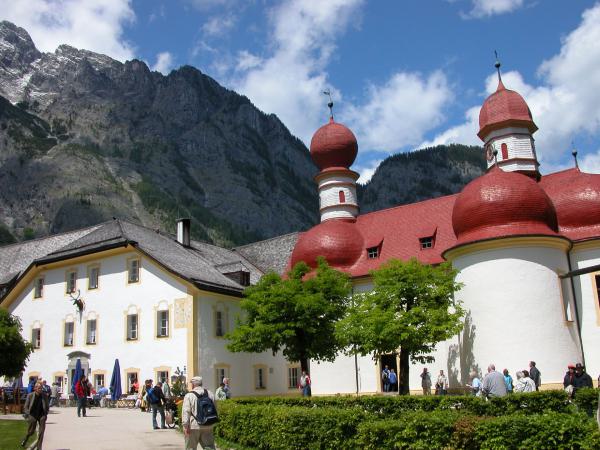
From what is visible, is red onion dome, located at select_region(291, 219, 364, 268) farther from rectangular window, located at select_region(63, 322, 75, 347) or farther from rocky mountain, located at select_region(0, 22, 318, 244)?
rocky mountain, located at select_region(0, 22, 318, 244)

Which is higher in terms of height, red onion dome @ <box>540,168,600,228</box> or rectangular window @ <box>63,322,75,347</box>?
red onion dome @ <box>540,168,600,228</box>

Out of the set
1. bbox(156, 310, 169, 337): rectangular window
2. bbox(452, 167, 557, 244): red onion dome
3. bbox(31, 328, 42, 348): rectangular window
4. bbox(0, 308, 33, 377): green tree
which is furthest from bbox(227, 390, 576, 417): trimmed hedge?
bbox(31, 328, 42, 348): rectangular window

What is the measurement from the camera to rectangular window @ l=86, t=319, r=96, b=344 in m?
34.9

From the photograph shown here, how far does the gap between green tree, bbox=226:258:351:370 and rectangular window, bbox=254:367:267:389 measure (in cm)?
739

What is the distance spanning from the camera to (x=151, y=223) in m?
135

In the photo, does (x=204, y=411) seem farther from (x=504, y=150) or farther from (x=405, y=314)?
(x=504, y=150)

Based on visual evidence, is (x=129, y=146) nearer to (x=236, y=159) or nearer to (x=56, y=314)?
(x=236, y=159)

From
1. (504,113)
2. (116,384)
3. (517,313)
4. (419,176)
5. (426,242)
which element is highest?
(419,176)

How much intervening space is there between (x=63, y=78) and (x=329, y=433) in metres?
200

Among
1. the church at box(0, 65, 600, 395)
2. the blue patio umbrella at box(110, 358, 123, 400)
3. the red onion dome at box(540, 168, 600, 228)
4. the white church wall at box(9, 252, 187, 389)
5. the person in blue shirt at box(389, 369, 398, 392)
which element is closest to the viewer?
the church at box(0, 65, 600, 395)

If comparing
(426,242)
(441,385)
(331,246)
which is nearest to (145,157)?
(331,246)

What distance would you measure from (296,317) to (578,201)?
530 inches

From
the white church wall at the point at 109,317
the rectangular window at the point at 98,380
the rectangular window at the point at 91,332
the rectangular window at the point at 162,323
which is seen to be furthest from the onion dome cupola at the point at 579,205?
the rectangular window at the point at 91,332

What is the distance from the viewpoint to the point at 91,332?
35.1m
